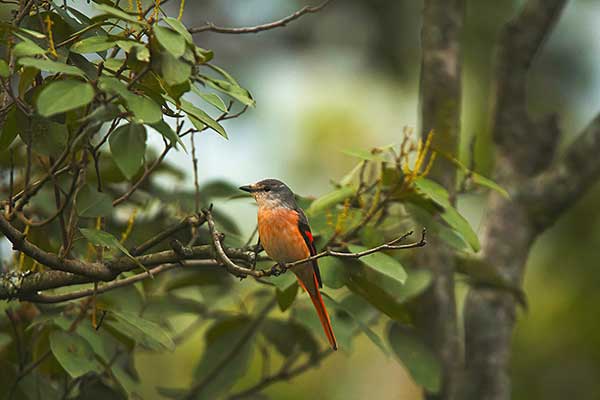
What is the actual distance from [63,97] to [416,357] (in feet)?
8.29

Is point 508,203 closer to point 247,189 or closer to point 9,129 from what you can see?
point 247,189

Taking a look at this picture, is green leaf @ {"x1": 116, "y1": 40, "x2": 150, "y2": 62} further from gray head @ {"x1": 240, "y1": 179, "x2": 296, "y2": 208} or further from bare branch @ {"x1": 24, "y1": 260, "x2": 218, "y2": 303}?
gray head @ {"x1": 240, "y1": 179, "x2": 296, "y2": 208}

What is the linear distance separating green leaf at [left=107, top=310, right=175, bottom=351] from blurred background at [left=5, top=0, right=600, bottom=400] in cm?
135

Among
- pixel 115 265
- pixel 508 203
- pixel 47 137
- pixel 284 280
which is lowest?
pixel 508 203

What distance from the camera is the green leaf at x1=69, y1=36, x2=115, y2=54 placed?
2.33 metres

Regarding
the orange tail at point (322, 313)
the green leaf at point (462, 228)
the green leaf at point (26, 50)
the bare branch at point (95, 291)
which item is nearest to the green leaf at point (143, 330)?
the bare branch at point (95, 291)

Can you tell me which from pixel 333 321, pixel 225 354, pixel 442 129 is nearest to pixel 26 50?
pixel 333 321

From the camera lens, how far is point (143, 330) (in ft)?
10.1

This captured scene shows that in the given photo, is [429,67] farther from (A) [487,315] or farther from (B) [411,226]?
(A) [487,315]

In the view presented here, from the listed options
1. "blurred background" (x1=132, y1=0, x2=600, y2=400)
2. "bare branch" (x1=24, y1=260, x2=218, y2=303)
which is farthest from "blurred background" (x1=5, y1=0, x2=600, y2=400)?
"bare branch" (x1=24, y1=260, x2=218, y2=303)

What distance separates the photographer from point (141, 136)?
2.31 metres

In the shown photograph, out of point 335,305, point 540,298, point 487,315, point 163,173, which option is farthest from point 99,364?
point 540,298

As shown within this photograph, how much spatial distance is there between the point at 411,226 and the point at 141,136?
1948 millimetres

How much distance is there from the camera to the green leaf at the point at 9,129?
103 inches
